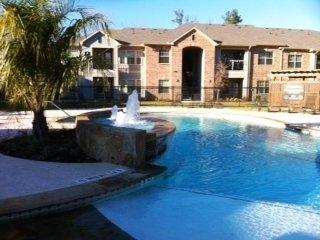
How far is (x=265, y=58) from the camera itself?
4231cm

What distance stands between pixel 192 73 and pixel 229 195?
1434 inches

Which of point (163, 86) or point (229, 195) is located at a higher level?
point (163, 86)

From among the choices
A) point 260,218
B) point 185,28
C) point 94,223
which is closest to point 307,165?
point 260,218

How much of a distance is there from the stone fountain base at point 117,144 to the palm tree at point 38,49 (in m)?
1.30

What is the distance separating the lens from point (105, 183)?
8.44 m

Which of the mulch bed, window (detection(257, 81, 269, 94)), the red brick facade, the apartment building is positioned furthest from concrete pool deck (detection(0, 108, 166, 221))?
window (detection(257, 81, 269, 94))

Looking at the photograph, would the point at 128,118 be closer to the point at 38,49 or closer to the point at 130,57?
the point at 38,49

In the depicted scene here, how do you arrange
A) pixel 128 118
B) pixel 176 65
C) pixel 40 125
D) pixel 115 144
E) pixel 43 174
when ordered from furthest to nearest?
pixel 176 65 → pixel 128 118 → pixel 40 125 → pixel 115 144 → pixel 43 174

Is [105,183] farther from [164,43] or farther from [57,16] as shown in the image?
[164,43]

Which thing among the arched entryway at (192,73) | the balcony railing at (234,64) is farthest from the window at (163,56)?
the balcony railing at (234,64)

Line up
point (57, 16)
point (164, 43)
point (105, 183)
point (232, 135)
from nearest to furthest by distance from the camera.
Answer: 1. point (105, 183)
2. point (57, 16)
3. point (232, 135)
4. point (164, 43)

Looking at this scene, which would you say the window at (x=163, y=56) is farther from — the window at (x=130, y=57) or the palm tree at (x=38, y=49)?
the palm tree at (x=38, y=49)

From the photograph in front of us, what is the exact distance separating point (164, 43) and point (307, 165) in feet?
94.4

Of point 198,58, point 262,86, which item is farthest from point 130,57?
point 262,86
